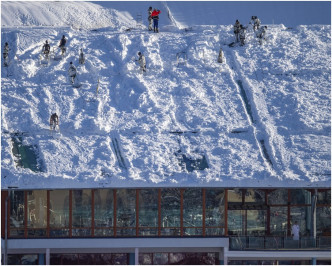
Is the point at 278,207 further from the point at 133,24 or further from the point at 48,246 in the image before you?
the point at 133,24

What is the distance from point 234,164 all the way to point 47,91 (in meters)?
10.4

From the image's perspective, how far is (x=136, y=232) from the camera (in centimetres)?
4800

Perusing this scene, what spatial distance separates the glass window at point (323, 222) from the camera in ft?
162

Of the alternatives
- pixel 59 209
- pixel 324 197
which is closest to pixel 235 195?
pixel 324 197

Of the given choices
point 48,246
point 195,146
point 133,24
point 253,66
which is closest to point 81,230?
point 48,246

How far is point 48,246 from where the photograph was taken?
47.4 metres

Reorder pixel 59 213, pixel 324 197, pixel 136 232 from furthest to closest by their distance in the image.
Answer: pixel 324 197
pixel 136 232
pixel 59 213

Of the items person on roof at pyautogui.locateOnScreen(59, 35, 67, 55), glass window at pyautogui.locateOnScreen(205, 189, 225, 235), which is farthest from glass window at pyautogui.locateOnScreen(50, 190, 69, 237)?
person on roof at pyautogui.locateOnScreen(59, 35, 67, 55)

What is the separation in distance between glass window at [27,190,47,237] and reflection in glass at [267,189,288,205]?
9.52m

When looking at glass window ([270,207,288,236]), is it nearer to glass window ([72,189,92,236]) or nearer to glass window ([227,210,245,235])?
glass window ([227,210,245,235])

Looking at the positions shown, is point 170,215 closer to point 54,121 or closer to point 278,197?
point 278,197

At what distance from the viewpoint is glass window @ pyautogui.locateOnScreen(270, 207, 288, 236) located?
4947 centimetres

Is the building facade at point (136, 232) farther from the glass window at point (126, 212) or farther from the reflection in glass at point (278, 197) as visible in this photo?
the reflection in glass at point (278, 197)

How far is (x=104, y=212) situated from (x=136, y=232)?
5.07ft
